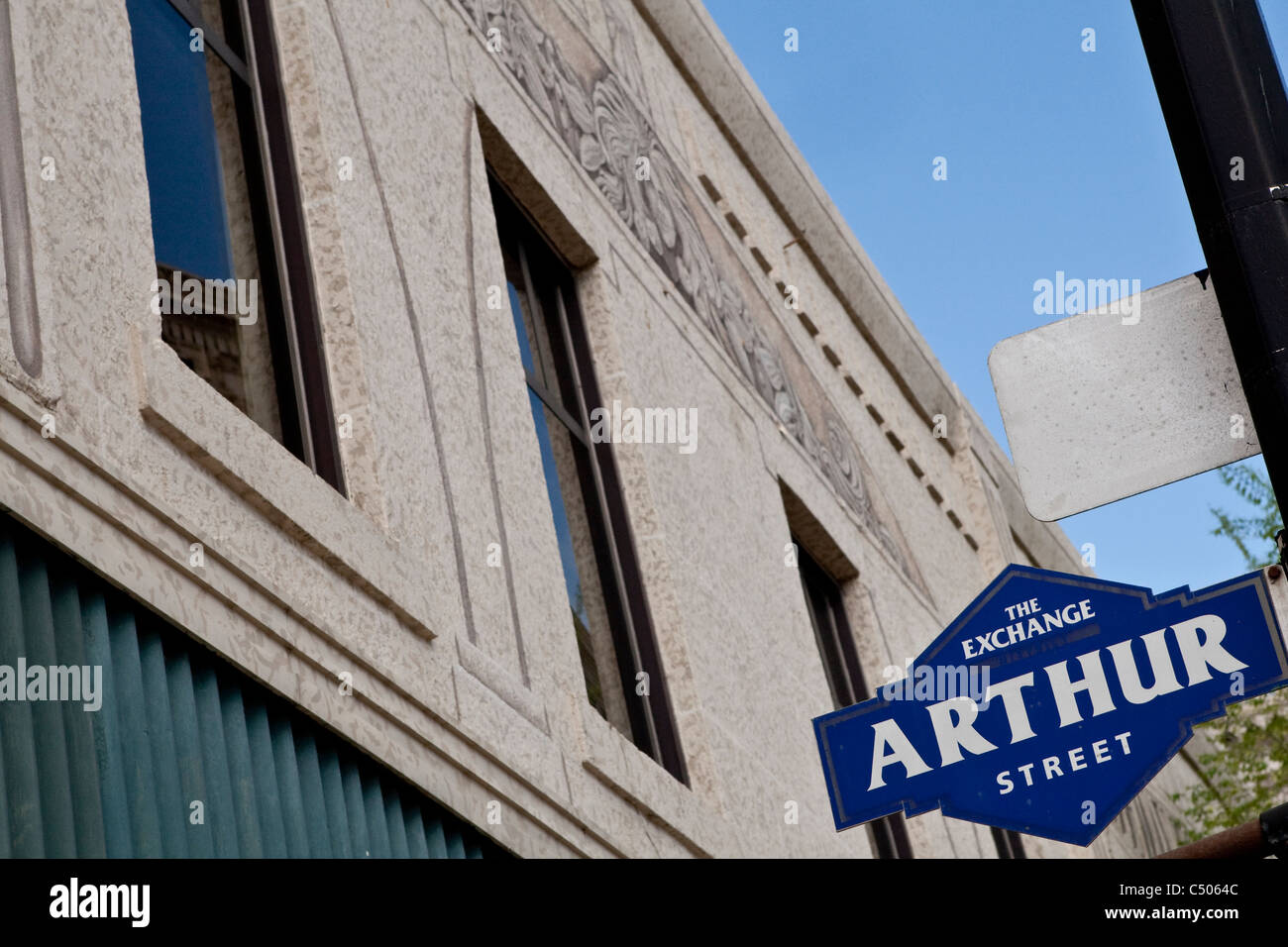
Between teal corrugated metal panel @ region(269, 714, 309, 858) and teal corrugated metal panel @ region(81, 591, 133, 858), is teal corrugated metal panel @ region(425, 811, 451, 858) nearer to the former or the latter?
teal corrugated metal panel @ region(269, 714, 309, 858)

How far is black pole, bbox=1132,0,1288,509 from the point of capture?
2424 millimetres

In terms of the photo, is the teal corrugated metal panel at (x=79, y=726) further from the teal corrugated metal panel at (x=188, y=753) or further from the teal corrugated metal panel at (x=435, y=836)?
the teal corrugated metal panel at (x=435, y=836)

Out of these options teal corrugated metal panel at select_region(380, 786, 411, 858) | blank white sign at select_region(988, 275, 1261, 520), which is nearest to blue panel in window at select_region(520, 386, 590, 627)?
teal corrugated metal panel at select_region(380, 786, 411, 858)

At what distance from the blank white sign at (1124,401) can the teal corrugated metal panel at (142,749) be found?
1.97 meters

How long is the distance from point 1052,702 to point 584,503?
3.68 meters

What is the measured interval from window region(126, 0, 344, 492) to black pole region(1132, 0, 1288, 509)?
9.73 feet

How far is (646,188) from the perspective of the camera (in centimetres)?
945

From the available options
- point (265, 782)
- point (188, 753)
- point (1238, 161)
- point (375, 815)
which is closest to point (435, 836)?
point (375, 815)

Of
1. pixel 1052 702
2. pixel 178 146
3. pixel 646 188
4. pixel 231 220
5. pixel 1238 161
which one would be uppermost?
pixel 646 188

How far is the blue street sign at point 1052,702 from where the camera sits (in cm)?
376

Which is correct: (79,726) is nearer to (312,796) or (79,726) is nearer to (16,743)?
(16,743)

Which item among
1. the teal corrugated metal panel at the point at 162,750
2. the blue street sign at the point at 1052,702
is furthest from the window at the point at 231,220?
the blue street sign at the point at 1052,702

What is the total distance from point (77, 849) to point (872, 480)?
9.74m

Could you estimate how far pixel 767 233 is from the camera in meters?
12.5
